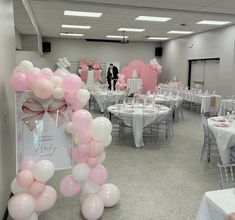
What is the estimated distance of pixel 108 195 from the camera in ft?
9.84

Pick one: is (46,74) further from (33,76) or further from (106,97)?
(106,97)

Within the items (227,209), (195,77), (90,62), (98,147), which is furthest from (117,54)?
(227,209)

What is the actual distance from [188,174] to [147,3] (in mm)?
4102

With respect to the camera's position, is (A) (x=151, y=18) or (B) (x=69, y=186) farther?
(A) (x=151, y=18)

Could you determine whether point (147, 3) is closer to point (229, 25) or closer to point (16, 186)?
point (229, 25)

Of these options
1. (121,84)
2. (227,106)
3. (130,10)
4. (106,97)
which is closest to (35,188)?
(130,10)

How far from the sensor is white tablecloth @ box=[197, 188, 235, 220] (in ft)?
5.79

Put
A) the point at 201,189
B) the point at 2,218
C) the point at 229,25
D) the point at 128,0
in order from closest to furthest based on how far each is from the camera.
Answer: the point at 2,218 → the point at 201,189 → the point at 128,0 → the point at 229,25

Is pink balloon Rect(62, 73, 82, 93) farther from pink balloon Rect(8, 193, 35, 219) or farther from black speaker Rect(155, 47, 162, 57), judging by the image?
black speaker Rect(155, 47, 162, 57)

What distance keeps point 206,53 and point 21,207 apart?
9850 mm

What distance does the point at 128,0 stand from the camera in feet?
19.0

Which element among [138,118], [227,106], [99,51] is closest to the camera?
[138,118]

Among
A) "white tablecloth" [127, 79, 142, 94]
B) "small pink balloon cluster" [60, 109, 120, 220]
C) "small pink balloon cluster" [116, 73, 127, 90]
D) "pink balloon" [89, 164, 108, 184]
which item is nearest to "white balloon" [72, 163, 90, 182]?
"small pink balloon cluster" [60, 109, 120, 220]

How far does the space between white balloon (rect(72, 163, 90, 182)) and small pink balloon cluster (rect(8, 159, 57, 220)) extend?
25 cm
